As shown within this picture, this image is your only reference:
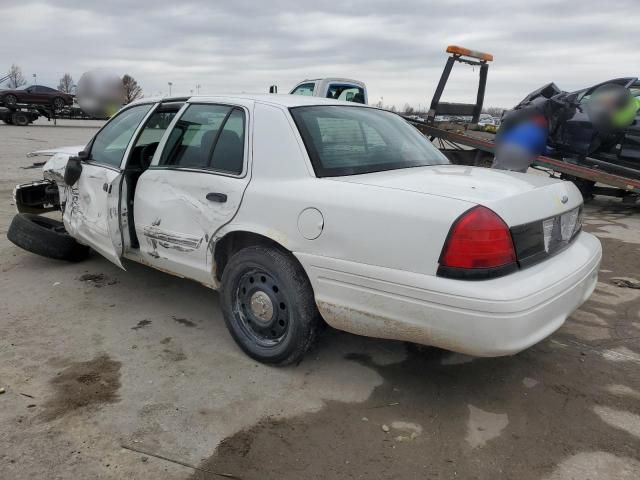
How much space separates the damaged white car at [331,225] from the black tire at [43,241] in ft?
2.59

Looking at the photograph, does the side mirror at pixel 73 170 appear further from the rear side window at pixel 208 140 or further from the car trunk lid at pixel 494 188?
the car trunk lid at pixel 494 188

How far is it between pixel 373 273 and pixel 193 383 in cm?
127

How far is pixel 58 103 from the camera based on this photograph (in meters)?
27.3

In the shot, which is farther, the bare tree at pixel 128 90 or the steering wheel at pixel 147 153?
the bare tree at pixel 128 90

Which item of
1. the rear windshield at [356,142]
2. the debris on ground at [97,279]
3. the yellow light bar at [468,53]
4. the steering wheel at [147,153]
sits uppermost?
the yellow light bar at [468,53]

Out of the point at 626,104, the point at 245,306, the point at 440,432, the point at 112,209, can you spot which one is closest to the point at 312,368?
Answer: the point at 245,306

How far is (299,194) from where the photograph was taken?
9.24 ft

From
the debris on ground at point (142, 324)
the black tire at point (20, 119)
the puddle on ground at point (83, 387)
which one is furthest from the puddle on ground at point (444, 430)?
the black tire at point (20, 119)

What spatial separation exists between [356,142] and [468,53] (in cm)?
698

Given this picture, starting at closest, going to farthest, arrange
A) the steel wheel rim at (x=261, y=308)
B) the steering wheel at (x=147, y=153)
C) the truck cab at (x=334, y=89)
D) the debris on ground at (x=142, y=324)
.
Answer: the steel wheel rim at (x=261, y=308)
the debris on ground at (x=142, y=324)
the steering wheel at (x=147, y=153)
the truck cab at (x=334, y=89)

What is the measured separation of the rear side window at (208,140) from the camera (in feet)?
10.8

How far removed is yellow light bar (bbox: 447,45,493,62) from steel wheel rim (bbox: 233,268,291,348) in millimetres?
7377

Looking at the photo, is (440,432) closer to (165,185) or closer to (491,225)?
(491,225)

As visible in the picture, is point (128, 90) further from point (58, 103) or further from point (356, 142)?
point (58, 103)
